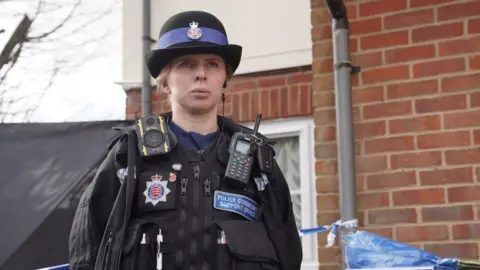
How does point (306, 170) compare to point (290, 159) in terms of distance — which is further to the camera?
point (290, 159)

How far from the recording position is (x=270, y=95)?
14.9 feet

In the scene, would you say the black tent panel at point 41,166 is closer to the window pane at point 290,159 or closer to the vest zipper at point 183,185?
the window pane at point 290,159

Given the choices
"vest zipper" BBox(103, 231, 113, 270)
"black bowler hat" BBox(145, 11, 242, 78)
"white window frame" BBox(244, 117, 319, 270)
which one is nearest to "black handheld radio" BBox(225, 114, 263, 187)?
"black bowler hat" BBox(145, 11, 242, 78)

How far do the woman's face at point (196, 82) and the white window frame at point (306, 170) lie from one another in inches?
82.1

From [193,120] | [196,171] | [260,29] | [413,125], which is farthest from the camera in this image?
[260,29]

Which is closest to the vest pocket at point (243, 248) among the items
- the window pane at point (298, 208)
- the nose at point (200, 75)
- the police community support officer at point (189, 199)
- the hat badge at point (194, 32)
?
the police community support officer at point (189, 199)

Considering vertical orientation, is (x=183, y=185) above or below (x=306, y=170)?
below

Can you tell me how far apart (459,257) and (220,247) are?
1.51m

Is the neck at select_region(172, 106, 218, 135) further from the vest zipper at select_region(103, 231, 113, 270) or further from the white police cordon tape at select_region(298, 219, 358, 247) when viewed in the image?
the white police cordon tape at select_region(298, 219, 358, 247)

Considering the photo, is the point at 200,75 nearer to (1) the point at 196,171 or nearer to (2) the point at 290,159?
(1) the point at 196,171

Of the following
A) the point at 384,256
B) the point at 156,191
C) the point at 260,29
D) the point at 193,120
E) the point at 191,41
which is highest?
the point at 260,29

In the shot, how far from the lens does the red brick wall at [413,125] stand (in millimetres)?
3303

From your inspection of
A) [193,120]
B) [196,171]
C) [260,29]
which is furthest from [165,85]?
[260,29]

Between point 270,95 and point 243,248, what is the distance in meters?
2.45
